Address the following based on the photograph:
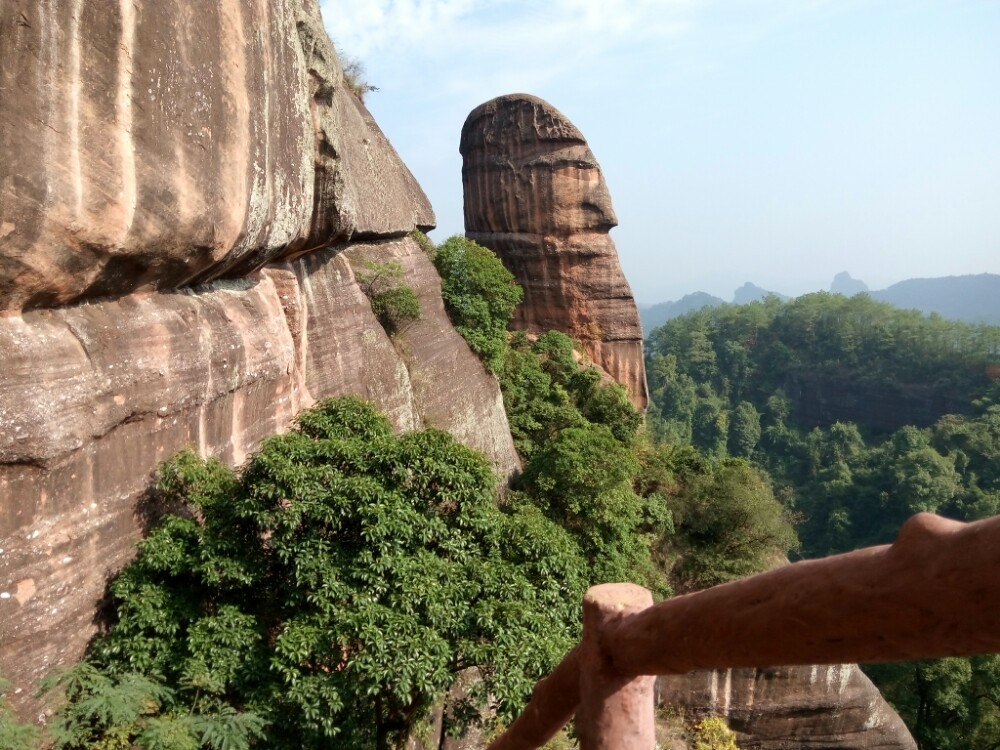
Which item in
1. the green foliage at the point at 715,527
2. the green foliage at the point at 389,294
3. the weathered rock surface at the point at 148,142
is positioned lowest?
the green foliage at the point at 715,527

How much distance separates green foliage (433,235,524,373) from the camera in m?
14.2

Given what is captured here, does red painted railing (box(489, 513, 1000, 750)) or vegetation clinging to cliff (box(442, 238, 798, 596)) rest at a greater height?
red painted railing (box(489, 513, 1000, 750))

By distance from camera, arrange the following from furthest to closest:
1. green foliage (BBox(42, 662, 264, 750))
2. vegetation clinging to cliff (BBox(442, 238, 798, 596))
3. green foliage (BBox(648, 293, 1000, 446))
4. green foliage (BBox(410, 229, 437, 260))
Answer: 1. green foliage (BBox(648, 293, 1000, 446))
2. green foliage (BBox(410, 229, 437, 260))
3. vegetation clinging to cliff (BBox(442, 238, 798, 596))
4. green foliage (BBox(42, 662, 264, 750))

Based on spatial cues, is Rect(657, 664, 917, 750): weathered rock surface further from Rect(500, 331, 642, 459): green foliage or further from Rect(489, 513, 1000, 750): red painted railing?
Rect(489, 513, 1000, 750): red painted railing

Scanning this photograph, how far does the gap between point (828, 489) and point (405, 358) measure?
28.8 meters

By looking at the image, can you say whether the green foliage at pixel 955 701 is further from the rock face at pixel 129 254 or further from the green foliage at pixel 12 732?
the green foliage at pixel 12 732

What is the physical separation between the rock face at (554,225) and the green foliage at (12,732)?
16.5 meters

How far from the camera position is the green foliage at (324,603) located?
538cm

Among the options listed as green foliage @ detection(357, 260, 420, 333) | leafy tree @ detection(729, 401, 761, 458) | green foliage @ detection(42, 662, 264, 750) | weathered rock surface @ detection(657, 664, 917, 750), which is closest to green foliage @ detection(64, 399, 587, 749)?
green foliage @ detection(42, 662, 264, 750)

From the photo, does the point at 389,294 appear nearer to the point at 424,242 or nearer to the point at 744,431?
the point at 424,242

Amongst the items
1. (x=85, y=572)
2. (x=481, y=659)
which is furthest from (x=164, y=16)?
(x=481, y=659)

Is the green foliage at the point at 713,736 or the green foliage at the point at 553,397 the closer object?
the green foliage at the point at 713,736

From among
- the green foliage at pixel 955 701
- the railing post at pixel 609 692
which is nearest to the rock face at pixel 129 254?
the railing post at pixel 609 692

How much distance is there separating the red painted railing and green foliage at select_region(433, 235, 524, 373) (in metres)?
12.1
